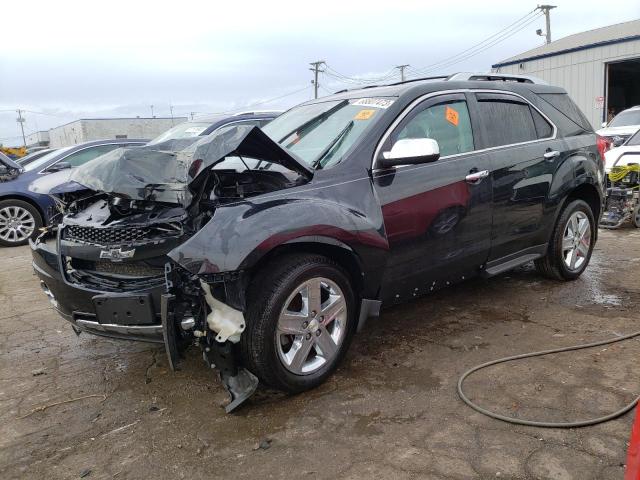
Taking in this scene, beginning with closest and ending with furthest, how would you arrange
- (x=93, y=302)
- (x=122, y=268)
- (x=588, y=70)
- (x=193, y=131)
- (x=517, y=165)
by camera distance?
(x=93, y=302) < (x=122, y=268) < (x=517, y=165) < (x=193, y=131) < (x=588, y=70)

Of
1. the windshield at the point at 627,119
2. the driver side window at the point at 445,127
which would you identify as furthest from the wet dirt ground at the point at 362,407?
the windshield at the point at 627,119

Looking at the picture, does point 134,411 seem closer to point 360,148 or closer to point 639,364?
point 360,148

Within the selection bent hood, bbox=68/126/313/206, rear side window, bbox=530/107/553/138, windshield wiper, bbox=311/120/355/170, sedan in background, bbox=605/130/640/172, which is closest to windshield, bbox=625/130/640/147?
sedan in background, bbox=605/130/640/172

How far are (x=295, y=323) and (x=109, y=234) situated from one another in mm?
1207

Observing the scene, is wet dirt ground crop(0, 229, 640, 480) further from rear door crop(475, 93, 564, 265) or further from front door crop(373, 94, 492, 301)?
rear door crop(475, 93, 564, 265)

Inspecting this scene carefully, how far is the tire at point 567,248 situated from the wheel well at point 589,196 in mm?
68

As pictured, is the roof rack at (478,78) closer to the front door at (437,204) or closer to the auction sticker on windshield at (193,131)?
the front door at (437,204)

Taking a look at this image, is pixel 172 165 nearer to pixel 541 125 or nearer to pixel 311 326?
pixel 311 326

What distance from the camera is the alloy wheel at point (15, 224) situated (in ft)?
27.4

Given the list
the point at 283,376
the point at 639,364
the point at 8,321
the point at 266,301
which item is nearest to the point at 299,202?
the point at 266,301

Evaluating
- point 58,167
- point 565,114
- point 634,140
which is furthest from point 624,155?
point 58,167

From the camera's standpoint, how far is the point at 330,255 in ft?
10.5

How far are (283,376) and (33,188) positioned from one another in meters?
7.07

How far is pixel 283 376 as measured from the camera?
2973 millimetres
